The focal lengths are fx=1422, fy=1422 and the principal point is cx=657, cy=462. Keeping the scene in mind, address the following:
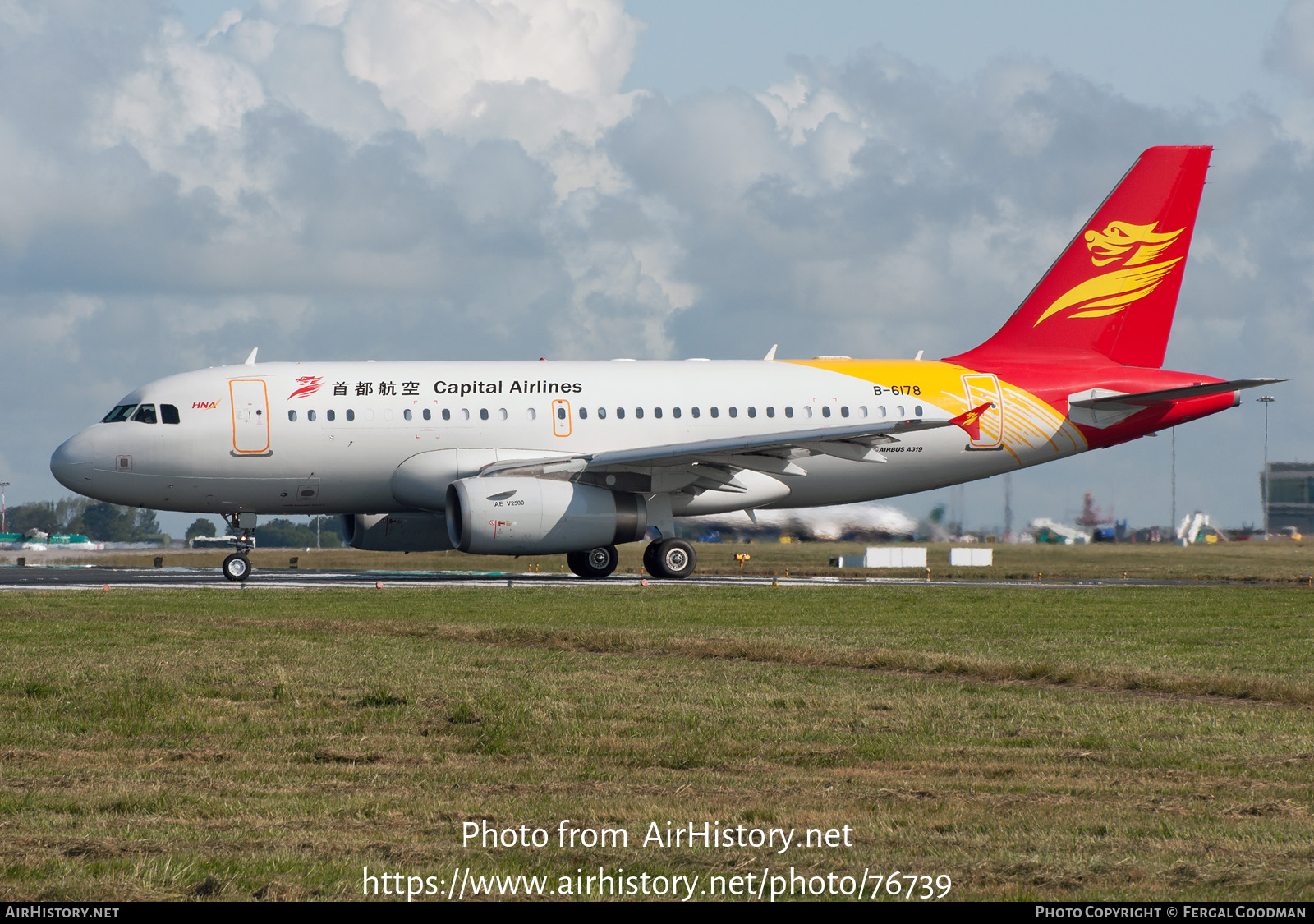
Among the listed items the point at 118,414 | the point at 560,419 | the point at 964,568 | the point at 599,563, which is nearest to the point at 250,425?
the point at 118,414

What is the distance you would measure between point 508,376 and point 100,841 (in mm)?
23500

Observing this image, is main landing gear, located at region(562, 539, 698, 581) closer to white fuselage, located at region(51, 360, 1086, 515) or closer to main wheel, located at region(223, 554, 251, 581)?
white fuselage, located at region(51, 360, 1086, 515)

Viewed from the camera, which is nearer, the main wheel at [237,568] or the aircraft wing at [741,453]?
the aircraft wing at [741,453]

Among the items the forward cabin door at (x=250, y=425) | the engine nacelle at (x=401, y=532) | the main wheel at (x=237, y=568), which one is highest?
the forward cabin door at (x=250, y=425)

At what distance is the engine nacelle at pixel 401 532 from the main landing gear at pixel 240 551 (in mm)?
2374

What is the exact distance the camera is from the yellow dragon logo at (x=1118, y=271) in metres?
32.5

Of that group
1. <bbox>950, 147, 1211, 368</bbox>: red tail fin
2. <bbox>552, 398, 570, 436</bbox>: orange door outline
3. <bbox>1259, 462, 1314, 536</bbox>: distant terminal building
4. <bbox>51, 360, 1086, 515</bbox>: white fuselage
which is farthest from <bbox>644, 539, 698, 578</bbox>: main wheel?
<bbox>1259, 462, 1314, 536</bbox>: distant terminal building

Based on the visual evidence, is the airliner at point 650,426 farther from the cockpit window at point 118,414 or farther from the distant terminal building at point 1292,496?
the distant terminal building at point 1292,496

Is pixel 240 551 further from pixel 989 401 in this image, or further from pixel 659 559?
pixel 989 401

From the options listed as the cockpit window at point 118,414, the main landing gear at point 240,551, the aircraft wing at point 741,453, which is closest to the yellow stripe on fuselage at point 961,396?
the aircraft wing at point 741,453

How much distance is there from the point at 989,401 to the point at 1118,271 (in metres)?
4.76

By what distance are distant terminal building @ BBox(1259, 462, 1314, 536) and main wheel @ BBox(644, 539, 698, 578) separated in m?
34.5

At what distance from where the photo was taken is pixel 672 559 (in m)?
30.2
